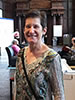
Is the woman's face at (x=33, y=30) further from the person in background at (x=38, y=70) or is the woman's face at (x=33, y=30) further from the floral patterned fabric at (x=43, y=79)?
the floral patterned fabric at (x=43, y=79)

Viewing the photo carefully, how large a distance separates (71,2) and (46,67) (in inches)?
673

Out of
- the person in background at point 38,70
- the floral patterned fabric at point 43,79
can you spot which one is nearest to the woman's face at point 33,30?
the person in background at point 38,70

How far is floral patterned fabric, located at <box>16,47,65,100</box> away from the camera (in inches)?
48.2

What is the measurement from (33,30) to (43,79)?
11.8 inches

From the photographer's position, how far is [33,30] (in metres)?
1.24

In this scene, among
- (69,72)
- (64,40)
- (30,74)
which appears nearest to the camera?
(30,74)

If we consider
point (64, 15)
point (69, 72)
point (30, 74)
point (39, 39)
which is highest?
point (64, 15)

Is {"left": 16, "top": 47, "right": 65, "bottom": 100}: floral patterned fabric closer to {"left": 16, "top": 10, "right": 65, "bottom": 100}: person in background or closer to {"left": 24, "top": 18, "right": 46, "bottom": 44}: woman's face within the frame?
{"left": 16, "top": 10, "right": 65, "bottom": 100}: person in background

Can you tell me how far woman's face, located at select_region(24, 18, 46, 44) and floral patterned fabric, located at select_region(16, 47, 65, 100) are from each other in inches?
4.3

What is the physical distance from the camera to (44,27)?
4.25 feet

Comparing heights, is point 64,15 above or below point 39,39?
above

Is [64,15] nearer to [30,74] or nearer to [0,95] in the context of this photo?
[0,95]

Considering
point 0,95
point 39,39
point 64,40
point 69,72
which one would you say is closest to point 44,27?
point 39,39

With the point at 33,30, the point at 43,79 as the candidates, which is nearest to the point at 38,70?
the point at 43,79
